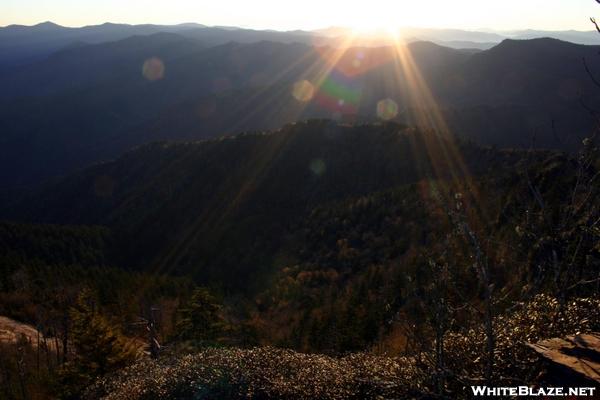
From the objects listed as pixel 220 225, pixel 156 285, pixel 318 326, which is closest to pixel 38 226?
pixel 220 225

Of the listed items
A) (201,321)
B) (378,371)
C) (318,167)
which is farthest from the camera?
(318,167)

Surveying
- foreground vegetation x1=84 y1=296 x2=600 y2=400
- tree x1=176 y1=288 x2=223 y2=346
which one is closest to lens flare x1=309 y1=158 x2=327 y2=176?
tree x1=176 y1=288 x2=223 y2=346

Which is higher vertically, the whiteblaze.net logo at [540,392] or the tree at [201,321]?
the whiteblaze.net logo at [540,392]

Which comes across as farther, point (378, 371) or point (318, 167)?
point (318, 167)

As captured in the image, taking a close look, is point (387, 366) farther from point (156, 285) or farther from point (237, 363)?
point (156, 285)

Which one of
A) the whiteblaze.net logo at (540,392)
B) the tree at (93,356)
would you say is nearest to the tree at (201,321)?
the tree at (93,356)

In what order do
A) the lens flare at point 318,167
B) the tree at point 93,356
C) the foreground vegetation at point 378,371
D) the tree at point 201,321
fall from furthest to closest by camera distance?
the lens flare at point 318,167, the tree at point 201,321, the tree at point 93,356, the foreground vegetation at point 378,371

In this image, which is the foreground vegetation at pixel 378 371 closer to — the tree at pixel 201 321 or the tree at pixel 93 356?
the tree at pixel 93 356

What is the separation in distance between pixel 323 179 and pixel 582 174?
77.1 meters

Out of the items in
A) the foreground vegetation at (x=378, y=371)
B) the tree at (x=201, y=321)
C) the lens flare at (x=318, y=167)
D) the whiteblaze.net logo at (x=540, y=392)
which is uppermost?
the whiteblaze.net logo at (x=540, y=392)

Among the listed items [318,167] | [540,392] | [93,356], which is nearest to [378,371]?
[540,392]

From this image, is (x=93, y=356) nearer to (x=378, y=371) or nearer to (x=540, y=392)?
(x=378, y=371)

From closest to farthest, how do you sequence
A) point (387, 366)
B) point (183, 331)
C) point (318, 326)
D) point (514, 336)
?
point (514, 336) → point (387, 366) → point (318, 326) → point (183, 331)

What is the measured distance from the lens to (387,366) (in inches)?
369
